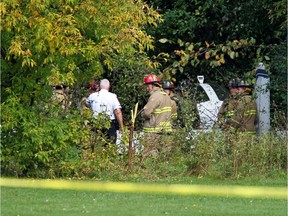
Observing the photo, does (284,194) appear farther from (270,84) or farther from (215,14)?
(215,14)

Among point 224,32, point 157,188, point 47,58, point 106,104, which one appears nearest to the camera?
point 157,188

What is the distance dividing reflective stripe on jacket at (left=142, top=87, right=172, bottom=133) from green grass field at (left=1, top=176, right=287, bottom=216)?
14.3ft

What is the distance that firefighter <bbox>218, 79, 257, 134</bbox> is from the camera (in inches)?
628

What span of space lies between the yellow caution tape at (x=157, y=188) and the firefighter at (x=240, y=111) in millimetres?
2873

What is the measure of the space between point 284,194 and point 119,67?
6993 mm

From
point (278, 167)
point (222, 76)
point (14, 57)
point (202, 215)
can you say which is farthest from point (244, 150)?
point (222, 76)

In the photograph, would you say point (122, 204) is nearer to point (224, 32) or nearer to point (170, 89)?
point (170, 89)

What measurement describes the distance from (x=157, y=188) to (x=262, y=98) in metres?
5.35

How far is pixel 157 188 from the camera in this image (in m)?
12.8

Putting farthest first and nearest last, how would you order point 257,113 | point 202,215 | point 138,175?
1. point 257,113
2. point 138,175
3. point 202,215

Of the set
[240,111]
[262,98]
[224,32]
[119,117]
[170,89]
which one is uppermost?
[224,32]

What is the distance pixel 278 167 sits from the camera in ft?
48.3

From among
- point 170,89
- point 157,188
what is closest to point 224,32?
point 170,89

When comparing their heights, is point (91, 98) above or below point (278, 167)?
above
